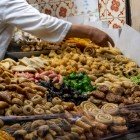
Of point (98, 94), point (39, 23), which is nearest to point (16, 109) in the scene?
point (98, 94)

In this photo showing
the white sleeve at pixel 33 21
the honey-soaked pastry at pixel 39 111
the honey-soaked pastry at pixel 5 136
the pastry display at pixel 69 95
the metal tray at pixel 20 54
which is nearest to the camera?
the honey-soaked pastry at pixel 5 136

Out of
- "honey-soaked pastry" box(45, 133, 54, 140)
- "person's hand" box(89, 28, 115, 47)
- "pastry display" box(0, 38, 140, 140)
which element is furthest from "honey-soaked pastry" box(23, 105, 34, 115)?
"person's hand" box(89, 28, 115, 47)

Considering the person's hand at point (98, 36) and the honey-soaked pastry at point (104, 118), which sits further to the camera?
the person's hand at point (98, 36)

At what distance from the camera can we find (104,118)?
184 centimetres

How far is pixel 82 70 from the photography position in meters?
2.75

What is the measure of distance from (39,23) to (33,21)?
0.05 metres

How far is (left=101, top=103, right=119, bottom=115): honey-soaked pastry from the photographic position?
1933 millimetres

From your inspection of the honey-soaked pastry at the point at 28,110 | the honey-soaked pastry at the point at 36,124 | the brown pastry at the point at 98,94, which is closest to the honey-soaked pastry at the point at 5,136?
the honey-soaked pastry at the point at 36,124

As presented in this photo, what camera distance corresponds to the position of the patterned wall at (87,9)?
415 cm

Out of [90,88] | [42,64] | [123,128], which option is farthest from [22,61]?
[123,128]

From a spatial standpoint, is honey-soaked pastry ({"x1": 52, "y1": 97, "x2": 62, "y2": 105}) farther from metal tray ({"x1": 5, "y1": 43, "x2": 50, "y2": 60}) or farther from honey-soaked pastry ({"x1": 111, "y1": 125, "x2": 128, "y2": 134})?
metal tray ({"x1": 5, "y1": 43, "x2": 50, "y2": 60})

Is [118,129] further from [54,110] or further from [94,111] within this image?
[54,110]

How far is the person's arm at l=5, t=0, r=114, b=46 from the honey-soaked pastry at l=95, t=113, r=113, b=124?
4.38 feet

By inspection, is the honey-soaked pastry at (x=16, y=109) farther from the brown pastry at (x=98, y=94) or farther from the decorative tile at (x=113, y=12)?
the decorative tile at (x=113, y=12)
